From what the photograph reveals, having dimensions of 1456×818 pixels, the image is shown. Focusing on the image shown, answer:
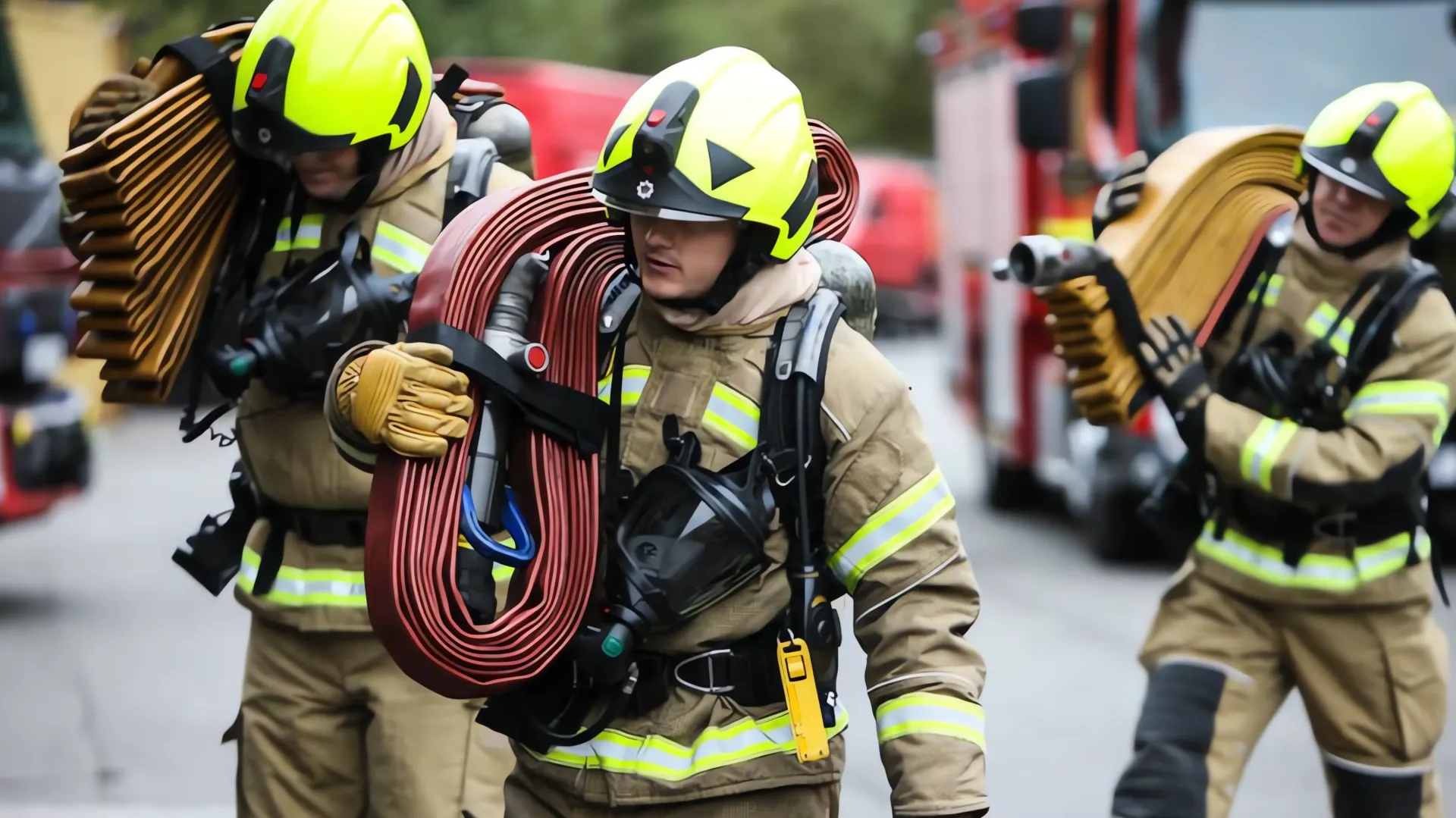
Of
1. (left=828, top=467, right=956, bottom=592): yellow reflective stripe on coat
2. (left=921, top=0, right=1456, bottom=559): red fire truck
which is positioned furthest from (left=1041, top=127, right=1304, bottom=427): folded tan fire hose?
(left=921, top=0, right=1456, bottom=559): red fire truck

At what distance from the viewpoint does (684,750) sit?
311 cm

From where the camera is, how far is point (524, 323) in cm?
314

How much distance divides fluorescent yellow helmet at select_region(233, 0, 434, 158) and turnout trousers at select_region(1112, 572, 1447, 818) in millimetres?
2142

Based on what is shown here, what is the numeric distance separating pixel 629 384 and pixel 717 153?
1.36 ft

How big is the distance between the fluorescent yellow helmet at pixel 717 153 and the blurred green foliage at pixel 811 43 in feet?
57.8

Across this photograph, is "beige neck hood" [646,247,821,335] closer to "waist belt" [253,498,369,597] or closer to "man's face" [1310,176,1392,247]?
"waist belt" [253,498,369,597]

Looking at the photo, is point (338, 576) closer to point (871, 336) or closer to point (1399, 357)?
point (871, 336)

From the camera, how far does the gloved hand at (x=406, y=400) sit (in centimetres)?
286

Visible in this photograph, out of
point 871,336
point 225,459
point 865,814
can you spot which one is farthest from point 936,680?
point 225,459

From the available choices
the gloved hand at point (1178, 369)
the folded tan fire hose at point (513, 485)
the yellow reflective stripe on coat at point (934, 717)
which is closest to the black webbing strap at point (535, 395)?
the folded tan fire hose at point (513, 485)

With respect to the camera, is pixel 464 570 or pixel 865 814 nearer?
pixel 464 570

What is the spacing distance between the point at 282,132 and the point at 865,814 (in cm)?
315

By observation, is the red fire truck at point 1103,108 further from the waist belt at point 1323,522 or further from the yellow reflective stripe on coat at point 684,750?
the yellow reflective stripe on coat at point 684,750

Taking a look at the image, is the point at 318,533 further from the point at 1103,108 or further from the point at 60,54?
the point at 60,54
